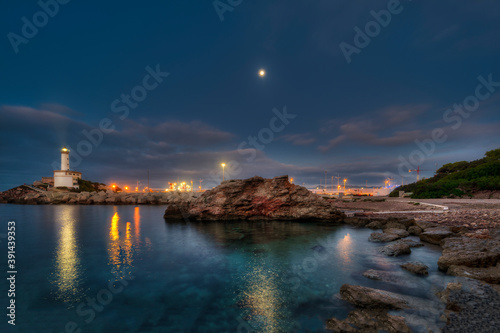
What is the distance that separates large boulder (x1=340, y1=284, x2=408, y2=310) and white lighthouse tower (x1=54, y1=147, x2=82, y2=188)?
361 feet

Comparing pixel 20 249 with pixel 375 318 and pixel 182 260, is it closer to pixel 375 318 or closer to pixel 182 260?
pixel 182 260

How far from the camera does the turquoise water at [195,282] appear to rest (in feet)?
21.3

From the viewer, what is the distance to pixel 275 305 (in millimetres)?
7223

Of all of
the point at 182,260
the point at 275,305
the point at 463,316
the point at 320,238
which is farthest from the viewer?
the point at 320,238

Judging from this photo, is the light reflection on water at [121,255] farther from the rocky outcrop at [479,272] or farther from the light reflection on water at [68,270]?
the rocky outcrop at [479,272]

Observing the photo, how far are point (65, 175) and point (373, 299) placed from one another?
112m

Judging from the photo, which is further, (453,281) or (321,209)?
(321,209)

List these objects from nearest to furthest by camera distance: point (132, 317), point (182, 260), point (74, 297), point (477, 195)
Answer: point (132, 317) < point (74, 297) < point (182, 260) < point (477, 195)

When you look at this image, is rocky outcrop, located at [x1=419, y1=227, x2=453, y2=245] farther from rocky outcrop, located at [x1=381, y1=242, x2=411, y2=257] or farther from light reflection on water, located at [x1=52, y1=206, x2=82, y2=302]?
light reflection on water, located at [x1=52, y1=206, x2=82, y2=302]

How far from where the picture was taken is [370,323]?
549 cm

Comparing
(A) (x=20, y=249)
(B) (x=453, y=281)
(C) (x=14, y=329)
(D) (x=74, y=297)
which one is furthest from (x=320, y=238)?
(A) (x=20, y=249)

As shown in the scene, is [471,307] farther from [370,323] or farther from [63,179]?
[63,179]

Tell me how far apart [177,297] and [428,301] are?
9.01m

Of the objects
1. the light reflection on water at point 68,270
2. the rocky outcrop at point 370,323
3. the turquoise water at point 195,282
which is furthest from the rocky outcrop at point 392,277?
the light reflection on water at point 68,270
